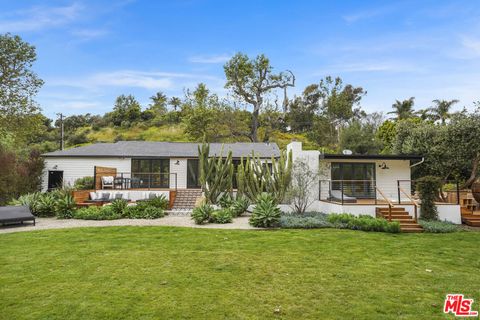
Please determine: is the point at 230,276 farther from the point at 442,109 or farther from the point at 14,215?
the point at 442,109

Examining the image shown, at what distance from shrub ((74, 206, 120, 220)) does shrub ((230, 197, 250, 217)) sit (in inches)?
236

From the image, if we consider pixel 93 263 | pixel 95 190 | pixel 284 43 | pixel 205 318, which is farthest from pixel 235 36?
pixel 205 318

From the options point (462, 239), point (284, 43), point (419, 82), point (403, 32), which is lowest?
point (462, 239)

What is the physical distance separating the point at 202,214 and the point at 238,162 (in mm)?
8792

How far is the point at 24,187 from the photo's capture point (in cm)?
1981

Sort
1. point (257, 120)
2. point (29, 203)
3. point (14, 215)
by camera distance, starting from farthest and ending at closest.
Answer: point (257, 120) < point (29, 203) < point (14, 215)

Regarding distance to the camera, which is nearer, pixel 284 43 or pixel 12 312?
pixel 12 312

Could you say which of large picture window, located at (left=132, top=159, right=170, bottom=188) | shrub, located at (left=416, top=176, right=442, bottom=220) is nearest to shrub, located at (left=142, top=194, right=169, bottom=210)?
large picture window, located at (left=132, top=159, right=170, bottom=188)

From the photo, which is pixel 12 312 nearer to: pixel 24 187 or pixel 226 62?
pixel 24 187

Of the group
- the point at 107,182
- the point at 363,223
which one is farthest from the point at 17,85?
the point at 363,223

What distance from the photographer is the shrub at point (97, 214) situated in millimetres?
15289

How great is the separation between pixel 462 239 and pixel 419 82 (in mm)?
16097

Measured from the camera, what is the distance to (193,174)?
22719 mm

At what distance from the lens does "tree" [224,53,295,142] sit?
42125mm
